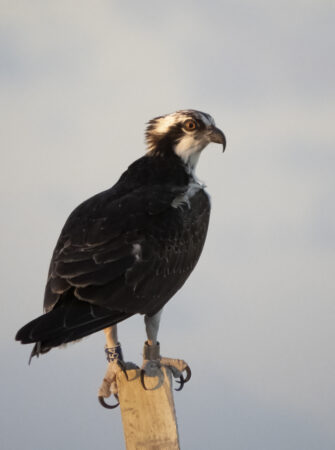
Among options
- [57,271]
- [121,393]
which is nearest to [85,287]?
[57,271]

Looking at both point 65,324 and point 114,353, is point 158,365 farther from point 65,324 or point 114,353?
point 65,324

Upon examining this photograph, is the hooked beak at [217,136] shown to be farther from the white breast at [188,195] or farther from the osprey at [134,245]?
the white breast at [188,195]

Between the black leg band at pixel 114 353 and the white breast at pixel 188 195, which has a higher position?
the white breast at pixel 188 195

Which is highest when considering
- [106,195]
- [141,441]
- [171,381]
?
[106,195]

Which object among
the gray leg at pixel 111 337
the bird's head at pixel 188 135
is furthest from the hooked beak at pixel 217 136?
the gray leg at pixel 111 337

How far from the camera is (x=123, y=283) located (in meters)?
9.62

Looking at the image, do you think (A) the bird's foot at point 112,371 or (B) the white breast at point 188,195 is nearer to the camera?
(A) the bird's foot at point 112,371

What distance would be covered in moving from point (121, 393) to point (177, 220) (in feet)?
6.95

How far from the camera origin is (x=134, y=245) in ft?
32.3

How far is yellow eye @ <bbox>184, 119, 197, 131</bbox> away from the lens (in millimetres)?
11445

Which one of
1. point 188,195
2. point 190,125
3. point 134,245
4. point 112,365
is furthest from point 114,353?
point 190,125

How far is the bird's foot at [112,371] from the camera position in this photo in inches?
404

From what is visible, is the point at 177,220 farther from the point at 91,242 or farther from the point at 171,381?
the point at 171,381

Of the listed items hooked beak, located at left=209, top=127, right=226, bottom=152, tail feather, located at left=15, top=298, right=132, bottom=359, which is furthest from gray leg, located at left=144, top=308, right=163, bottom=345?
hooked beak, located at left=209, top=127, right=226, bottom=152
